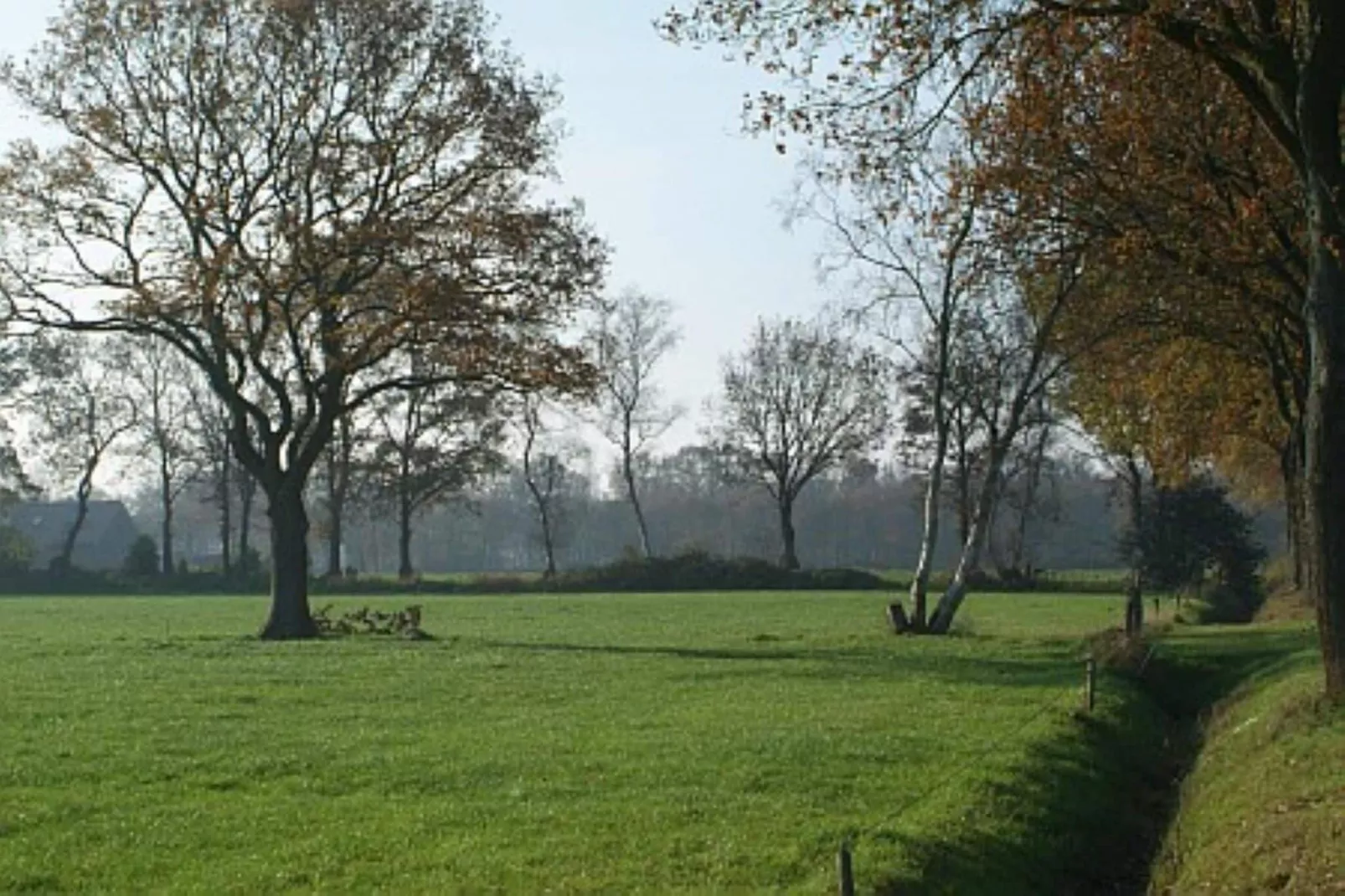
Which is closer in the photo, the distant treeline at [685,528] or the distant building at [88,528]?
the distant treeline at [685,528]

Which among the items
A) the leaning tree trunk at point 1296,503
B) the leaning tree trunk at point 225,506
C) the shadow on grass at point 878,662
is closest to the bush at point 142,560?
the leaning tree trunk at point 225,506

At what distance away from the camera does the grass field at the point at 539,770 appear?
46.5 feet

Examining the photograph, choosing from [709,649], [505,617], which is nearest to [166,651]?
[709,649]

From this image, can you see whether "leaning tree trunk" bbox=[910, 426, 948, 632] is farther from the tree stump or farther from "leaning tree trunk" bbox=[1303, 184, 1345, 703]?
"leaning tree trunk" bbox=[1303, 184, 1345, 703]

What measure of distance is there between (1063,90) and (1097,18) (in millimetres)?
2694

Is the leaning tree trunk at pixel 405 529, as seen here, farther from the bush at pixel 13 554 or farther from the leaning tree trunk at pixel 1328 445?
the leaning tree trunk at pixel 1328 445

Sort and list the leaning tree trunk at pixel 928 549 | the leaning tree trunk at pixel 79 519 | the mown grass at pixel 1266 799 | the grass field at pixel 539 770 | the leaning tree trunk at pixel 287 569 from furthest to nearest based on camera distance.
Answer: the leaning tree trunk at pixel 79 519 < the leaning tree trunk at pixel 928 549 < the leaning tree trunk at pixel 287 569 < the grass field at pixel 539 770 < the mown grass at pixel 1266 799

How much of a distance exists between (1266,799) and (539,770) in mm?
7535

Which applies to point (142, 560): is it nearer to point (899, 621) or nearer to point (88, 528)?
point (88, 528)

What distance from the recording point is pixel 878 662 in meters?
36.0

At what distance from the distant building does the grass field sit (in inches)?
4399

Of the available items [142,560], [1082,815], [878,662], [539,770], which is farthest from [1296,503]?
[142,560]

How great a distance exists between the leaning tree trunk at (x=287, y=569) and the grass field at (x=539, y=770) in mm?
7332

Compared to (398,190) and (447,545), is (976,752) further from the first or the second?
(447,545)
